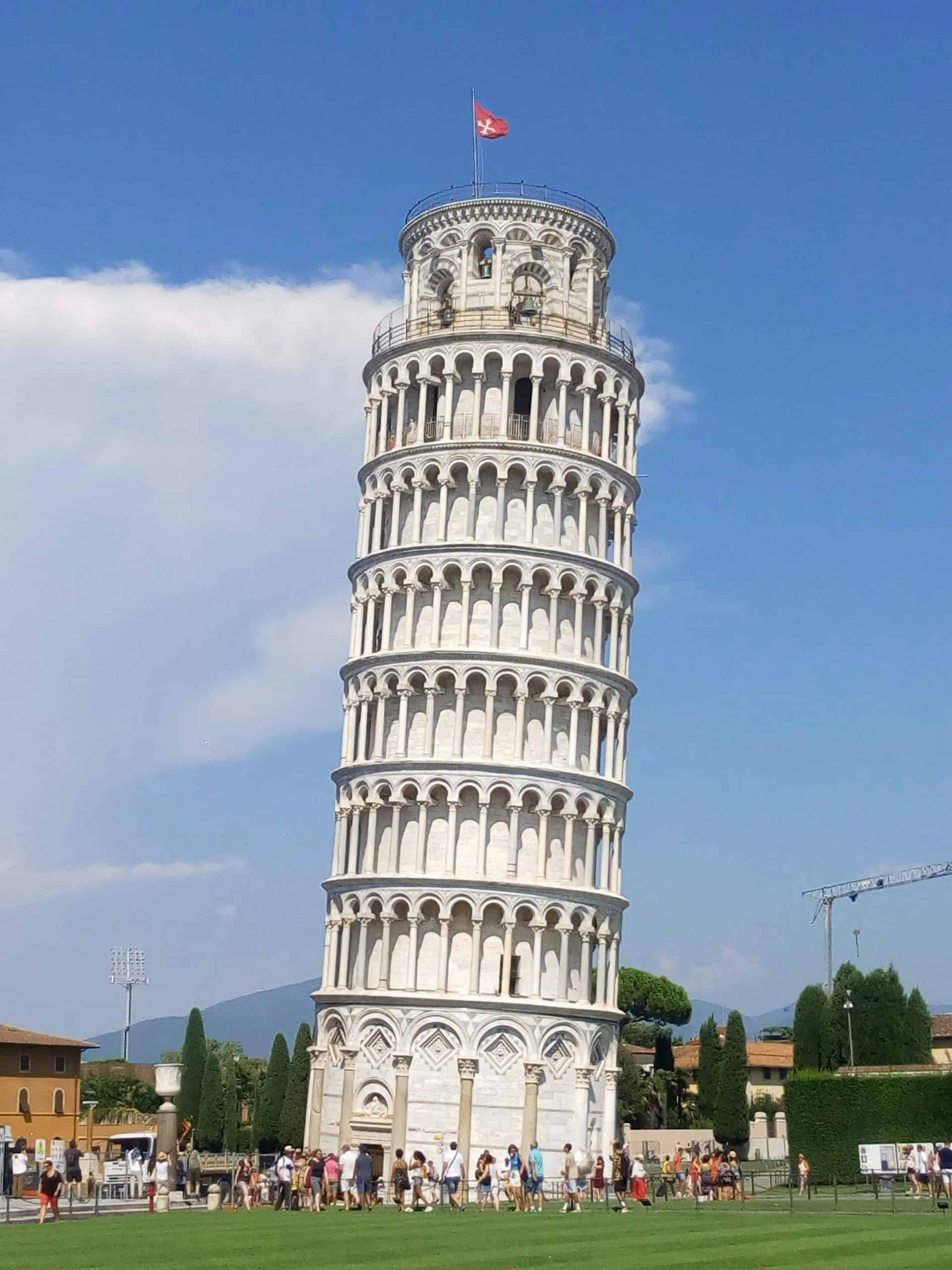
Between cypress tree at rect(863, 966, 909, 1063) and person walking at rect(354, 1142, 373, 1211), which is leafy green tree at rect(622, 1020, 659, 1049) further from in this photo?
person walking at rect(354, 1142, 373, 1211)

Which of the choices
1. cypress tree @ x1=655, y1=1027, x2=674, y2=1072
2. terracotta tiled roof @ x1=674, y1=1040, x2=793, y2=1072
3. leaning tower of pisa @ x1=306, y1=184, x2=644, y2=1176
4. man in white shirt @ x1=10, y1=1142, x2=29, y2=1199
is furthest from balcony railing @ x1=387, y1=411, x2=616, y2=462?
terracotta tiled roof @ x1=674, y1=1040, x2=793, y2=1072

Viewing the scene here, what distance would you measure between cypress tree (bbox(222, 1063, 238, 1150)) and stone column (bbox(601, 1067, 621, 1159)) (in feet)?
116

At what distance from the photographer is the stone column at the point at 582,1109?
62062mm

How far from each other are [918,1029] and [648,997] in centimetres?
3408

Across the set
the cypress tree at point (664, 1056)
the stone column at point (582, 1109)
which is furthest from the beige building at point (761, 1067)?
the stone column at point (582, 1109)

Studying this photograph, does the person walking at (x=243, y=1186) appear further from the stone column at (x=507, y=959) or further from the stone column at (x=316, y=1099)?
the stone column at (x=316, y=1099)

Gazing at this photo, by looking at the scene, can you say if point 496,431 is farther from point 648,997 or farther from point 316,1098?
point 648,997

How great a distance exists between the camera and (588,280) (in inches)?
2805

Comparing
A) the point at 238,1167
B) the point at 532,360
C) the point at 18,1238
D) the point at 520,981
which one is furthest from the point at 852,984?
the point at 18,1238

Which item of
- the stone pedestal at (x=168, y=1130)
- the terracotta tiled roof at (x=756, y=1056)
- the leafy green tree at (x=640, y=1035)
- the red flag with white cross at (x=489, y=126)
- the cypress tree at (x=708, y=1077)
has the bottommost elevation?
the stone pedestal at (x=168, y=1130)

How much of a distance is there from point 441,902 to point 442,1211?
2240cm

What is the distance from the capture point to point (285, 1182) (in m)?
43.5

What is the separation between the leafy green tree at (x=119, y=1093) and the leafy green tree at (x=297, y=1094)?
24641 millimetres

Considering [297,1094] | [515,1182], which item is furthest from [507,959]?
[297,1094]
